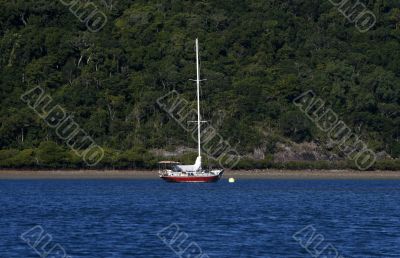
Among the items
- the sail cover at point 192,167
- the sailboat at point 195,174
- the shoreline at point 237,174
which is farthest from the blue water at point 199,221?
the shoreline at point 237,174

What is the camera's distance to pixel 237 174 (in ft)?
436

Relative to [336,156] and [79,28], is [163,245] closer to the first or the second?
[336,156]

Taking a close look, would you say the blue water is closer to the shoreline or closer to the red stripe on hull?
the red stripe on hull

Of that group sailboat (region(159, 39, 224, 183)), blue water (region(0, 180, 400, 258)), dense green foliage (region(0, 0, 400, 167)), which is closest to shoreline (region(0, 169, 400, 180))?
dense green foliage (region(0, 0, 400, 167))

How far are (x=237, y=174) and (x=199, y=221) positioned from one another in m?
73.2

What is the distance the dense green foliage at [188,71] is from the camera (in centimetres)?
13925

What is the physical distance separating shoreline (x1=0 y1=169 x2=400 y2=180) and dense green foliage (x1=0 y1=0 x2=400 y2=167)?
3.87 ft

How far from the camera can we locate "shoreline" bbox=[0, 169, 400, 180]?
129 metres

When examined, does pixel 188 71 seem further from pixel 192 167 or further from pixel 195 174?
pixel 195 174

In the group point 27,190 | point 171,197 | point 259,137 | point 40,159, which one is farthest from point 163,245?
point 259,137

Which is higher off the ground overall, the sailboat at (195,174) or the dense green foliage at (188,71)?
the dense green foliage at (188,71)

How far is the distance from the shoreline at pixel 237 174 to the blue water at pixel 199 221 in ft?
111

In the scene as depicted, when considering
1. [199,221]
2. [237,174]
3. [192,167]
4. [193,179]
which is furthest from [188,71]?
[199,221]

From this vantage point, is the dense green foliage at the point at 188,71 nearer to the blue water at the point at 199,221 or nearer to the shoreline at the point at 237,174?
the shoreline at the point at 237,174
